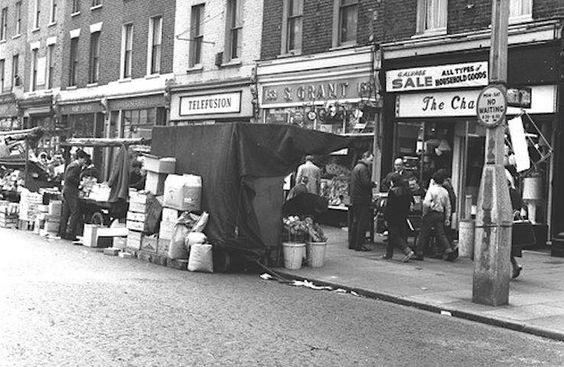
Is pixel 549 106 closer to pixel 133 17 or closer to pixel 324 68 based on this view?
pixel 324 68

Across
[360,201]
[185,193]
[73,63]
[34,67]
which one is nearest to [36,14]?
[34,67]

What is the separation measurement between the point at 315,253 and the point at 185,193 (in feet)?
8.23

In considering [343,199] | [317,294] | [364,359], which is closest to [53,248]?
[317,294]

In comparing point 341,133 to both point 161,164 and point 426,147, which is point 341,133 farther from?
point 161,164

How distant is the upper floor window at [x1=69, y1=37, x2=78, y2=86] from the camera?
33219 mm

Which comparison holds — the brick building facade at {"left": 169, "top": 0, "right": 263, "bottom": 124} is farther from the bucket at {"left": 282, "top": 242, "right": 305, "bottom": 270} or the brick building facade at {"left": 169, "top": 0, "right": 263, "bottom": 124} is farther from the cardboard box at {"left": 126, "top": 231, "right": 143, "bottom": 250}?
the bucket at {"left": 282, "top": 242, "right": 305, "bottom": 270}

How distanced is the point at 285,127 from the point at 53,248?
5.42 m

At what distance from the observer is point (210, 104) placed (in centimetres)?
2478

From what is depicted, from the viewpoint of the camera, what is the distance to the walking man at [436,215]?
14023 mm

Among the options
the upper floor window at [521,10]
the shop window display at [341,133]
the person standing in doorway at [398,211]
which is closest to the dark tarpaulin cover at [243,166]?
the person standing in doorway at [398,211]

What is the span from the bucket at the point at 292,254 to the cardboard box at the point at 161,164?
2620 mm

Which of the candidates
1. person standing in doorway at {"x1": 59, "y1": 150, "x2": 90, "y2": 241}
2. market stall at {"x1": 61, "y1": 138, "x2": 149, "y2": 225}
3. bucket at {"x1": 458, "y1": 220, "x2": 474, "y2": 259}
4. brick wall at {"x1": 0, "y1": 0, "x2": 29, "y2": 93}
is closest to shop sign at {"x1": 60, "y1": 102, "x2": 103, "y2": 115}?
brick wall at {"x1": 0, "y1": 0, "x2": 29, "y2": 93}

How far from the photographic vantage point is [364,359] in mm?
6617

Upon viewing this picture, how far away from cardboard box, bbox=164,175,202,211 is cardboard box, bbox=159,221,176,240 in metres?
0.31
